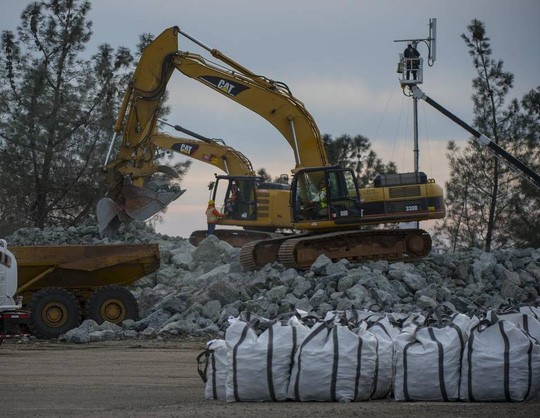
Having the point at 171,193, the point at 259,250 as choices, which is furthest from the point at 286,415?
the point at 171,193

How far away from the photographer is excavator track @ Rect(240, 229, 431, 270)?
28.5 m

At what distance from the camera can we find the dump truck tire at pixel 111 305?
76.0 ft

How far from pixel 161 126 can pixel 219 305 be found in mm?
21550

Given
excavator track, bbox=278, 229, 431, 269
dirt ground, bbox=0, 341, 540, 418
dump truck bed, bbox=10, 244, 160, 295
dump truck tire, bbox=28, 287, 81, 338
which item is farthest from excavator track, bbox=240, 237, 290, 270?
dirt ground, bbox=0, 341, 540, 418

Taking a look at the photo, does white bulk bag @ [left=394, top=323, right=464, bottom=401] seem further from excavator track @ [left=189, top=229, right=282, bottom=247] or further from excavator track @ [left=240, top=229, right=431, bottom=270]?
excavator track @ [left=189, top=229, right=282, bottom=247]

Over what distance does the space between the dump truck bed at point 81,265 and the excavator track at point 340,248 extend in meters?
5.06

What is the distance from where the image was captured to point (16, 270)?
2098 cm

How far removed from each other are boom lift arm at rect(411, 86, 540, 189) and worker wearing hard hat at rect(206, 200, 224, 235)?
693 cm

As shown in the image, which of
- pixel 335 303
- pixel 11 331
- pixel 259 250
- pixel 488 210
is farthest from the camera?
pixel 488 210

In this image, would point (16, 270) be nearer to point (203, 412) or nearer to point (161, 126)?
point (203, 412)

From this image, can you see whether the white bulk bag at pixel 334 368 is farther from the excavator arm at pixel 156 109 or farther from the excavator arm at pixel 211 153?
the excavator arm at pixel 211 153

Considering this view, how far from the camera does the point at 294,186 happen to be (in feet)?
97.1

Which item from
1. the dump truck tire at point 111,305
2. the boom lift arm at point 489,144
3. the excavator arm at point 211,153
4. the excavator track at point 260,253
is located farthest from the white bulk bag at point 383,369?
the excavator arm at point 211,153

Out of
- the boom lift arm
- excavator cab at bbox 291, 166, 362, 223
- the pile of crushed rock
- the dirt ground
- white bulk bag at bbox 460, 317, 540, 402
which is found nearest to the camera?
the dirt ground
